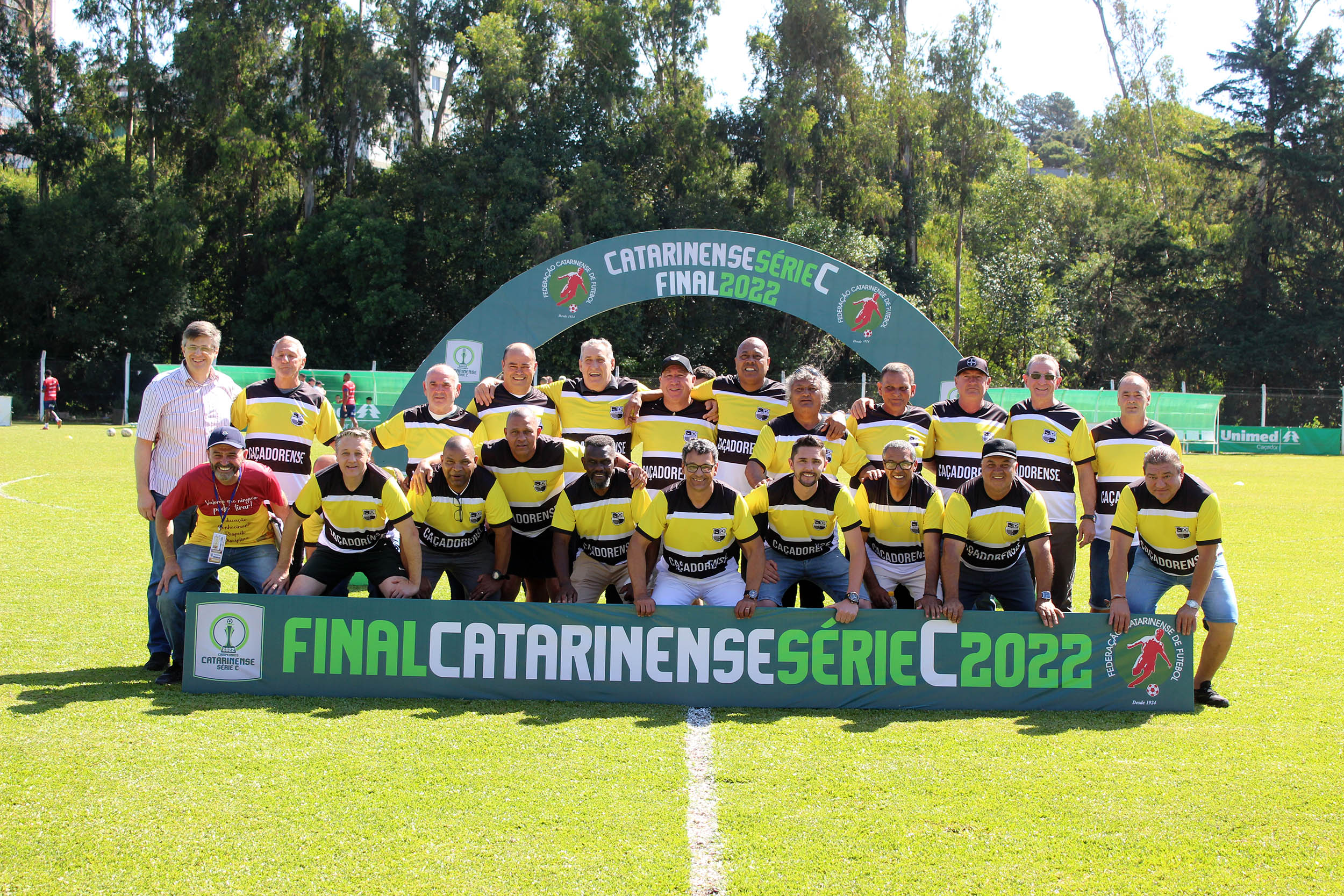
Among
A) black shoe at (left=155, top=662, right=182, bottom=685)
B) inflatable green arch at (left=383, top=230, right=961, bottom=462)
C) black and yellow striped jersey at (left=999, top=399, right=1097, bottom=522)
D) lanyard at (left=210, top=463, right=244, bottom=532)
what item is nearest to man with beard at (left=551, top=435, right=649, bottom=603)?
lanyard at (left=210, top=463, right=244, bottom=532)

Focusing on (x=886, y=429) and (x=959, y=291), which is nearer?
(x=886, y=429)

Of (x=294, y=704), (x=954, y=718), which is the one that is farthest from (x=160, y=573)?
(x=954, y=718)

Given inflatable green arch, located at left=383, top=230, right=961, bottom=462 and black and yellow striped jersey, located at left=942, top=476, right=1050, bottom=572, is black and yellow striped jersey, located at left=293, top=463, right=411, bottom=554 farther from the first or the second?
inflatable green arch, located at left=383, top=230, right=961, bottom=462

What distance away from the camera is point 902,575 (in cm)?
626

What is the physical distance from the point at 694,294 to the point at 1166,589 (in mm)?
5498

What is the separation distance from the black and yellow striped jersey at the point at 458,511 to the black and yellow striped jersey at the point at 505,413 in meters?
0.67

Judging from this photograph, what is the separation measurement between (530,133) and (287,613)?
105ft

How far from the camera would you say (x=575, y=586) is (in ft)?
20.4

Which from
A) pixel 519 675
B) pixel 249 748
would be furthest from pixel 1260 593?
pixel 249 748

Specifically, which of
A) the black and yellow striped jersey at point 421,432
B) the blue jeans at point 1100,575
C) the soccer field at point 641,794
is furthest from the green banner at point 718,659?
the black and yellow striped jersey at point 421,432

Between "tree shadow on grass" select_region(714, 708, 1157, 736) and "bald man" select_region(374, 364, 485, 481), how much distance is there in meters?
2.62

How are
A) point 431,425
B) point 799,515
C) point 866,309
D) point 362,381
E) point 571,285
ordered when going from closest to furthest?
point 799,515
point 431,425
point 866,309
point 571,285
point 362,381

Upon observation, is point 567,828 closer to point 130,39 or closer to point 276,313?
point 276,313

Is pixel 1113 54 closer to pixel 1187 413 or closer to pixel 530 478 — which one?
pixel 1187 413
